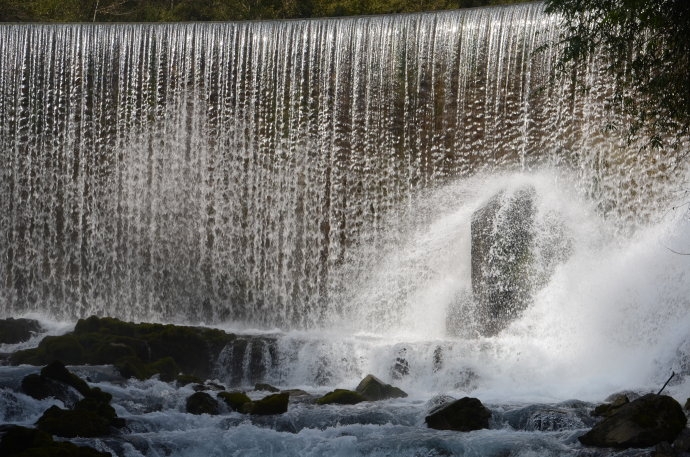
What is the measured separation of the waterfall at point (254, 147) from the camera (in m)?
20.7

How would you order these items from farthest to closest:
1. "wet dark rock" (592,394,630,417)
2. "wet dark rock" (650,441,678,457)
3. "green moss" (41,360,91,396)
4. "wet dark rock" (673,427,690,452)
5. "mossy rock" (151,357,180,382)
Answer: "mossy rock" (151,357,180,382)
"green moss" (41,360,91,396)
"wet dark rock" (592,394,630,417)
"wet dark rock" (673,427,690,452)
"wet dark rock" (650,441,678,457)

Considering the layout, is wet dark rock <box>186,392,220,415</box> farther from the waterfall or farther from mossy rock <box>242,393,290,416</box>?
the waterfall

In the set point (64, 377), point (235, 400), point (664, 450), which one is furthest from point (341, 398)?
point (664, 450)

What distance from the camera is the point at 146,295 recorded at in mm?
23188

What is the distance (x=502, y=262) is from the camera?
18.5 meters

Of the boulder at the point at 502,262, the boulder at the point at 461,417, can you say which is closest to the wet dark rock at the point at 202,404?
the boulder at the point at 461,417

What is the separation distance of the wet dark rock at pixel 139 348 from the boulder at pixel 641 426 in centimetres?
745

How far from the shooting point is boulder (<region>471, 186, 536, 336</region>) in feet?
60.4

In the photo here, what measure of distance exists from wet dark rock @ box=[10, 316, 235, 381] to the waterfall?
3.20m

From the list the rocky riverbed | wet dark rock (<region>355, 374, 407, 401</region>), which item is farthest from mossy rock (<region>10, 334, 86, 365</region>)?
wet dark rock (<region>355, 374, 407, 401</region>)

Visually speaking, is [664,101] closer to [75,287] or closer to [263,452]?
[263,452]

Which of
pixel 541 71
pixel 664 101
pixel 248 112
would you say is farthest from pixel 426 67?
pixel 664 101

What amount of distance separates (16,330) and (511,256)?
31.8 ft

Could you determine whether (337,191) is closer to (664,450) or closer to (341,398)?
(341,398)
